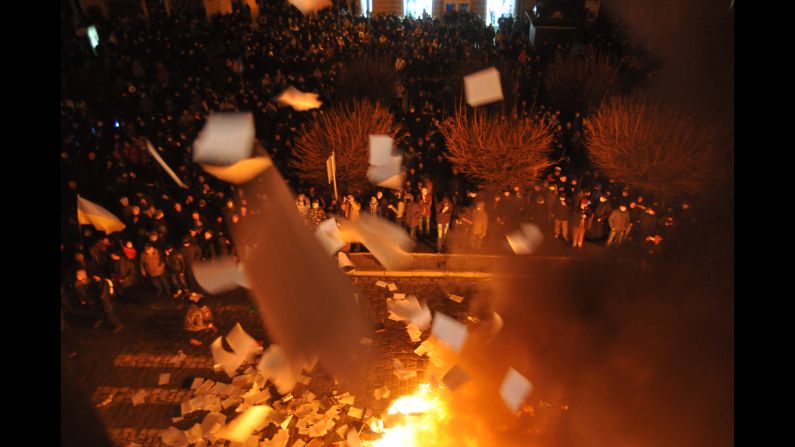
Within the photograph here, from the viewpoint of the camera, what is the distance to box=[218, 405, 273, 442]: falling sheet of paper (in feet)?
17.4

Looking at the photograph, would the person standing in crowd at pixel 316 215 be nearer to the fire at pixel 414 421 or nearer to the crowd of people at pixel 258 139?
the crowd of people at pixel 258 139

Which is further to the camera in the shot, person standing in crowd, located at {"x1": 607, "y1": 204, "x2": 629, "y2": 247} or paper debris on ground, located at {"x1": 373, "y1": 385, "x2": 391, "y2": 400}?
person standing in crowd, located at {"x1": 607, "y1": 204, "x2": 629, "y2": 247}

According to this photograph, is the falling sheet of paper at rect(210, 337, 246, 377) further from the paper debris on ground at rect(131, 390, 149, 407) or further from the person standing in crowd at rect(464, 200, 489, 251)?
the person standing in crowd at rect(464, 200, 489, 251)

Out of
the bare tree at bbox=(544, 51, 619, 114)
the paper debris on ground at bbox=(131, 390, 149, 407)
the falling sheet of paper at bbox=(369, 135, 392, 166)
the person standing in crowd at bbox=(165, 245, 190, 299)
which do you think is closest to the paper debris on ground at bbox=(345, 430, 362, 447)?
the paper debris on ground at bbox=(131, 390, 149, 407)

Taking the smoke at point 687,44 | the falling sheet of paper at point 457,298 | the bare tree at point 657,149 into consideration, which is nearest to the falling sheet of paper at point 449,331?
the falling sheet of paper at point 457,298

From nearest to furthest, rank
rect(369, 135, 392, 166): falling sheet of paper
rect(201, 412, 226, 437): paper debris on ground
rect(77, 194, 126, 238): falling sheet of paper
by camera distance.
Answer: rect(201, 412, 226, 437): paper debris on ground
rect(77, 194, 126, 238): falling sheet of paper
rect(369, 135, 392, 166): falling sheet of paper

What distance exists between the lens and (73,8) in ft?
63.0

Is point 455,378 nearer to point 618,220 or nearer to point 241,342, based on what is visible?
point 241,342

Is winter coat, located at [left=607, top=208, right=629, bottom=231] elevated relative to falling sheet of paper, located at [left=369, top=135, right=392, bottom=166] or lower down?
lower down

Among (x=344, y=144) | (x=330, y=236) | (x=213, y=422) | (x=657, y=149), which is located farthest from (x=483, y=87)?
(x=213, y=422)

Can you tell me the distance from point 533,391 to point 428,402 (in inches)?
56.5

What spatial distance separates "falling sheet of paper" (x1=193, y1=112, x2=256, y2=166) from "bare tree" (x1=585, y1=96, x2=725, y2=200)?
7.63m

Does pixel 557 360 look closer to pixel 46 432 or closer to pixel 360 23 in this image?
pixel 46 432

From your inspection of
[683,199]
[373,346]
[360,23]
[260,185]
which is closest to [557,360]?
[373,346]
